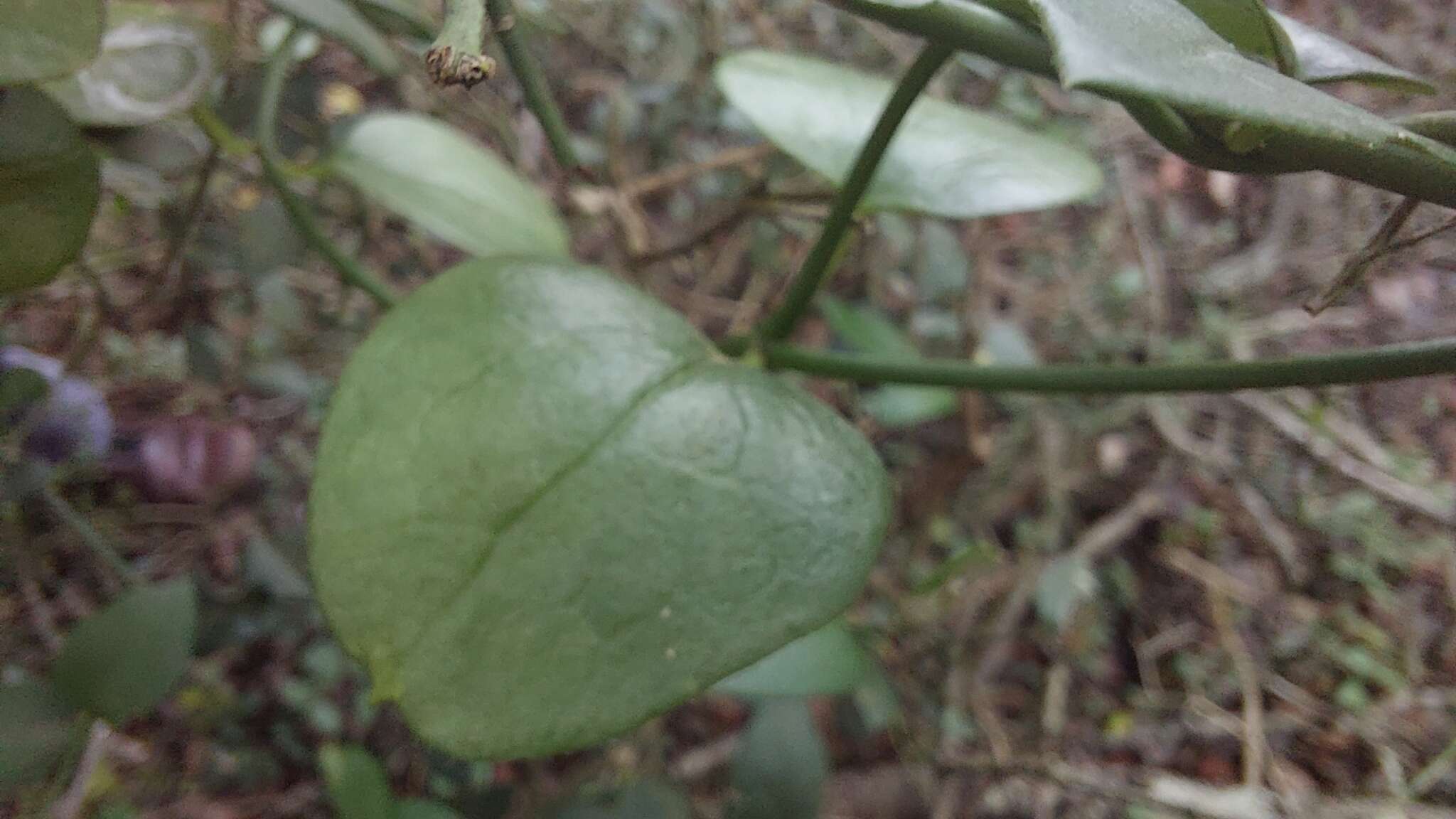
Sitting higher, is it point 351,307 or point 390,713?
point 351,307

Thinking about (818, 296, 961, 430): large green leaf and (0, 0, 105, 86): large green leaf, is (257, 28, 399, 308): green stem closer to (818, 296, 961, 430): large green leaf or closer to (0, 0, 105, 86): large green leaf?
(0, 0, 105, 86): large green leaf

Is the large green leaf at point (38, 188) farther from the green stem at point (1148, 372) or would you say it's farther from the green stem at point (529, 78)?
the green stem at point (1148, 372)

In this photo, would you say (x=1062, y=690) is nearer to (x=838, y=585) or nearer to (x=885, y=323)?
(x=885, y=323)

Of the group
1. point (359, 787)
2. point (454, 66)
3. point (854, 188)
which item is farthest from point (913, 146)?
point (359, 787)

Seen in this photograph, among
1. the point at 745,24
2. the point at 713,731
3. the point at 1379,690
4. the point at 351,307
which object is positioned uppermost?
the point at 745,24

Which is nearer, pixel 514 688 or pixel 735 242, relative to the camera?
pixel 514 688

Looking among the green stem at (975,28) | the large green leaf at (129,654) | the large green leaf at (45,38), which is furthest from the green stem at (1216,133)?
the large green leaf at (129,654)

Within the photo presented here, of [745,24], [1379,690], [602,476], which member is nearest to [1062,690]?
[1379,690]

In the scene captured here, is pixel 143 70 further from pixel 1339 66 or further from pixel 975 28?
pixel 1339 66
